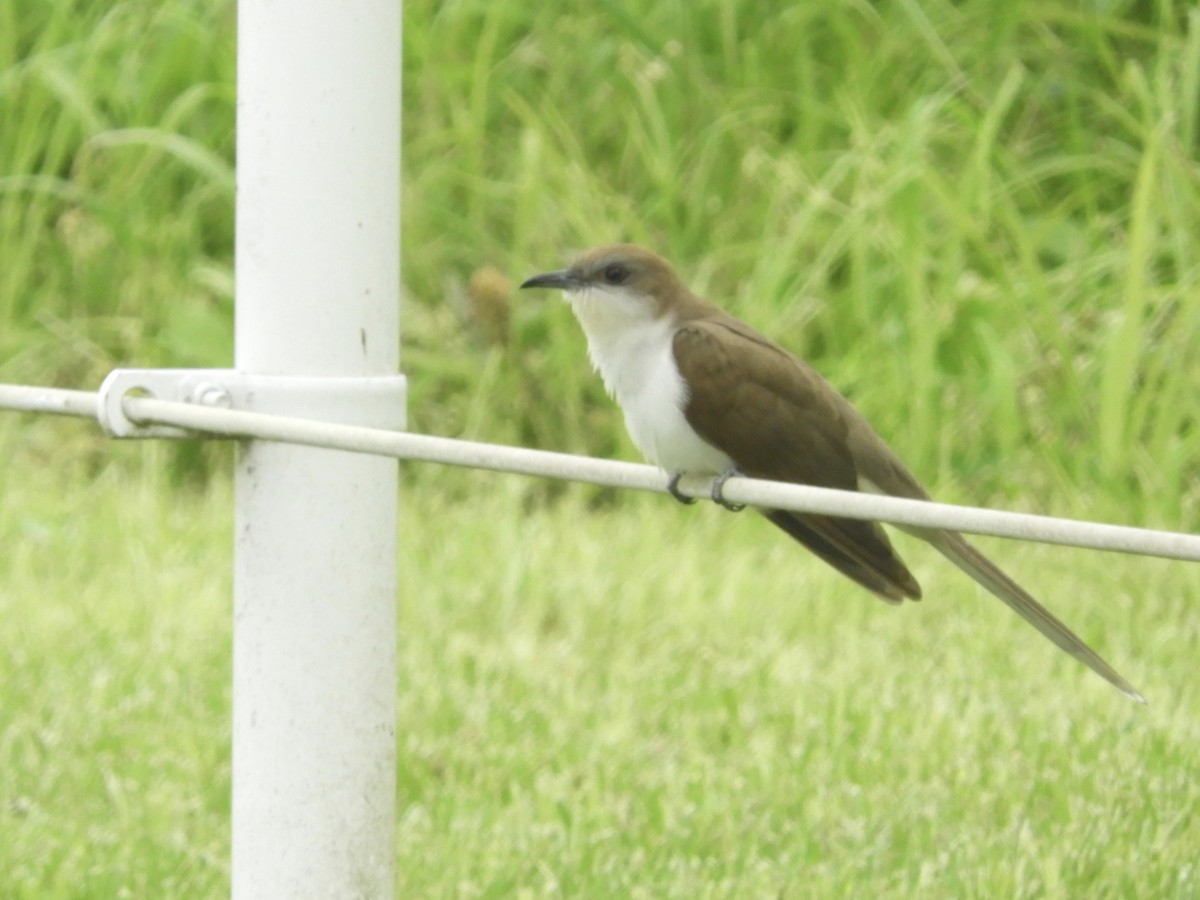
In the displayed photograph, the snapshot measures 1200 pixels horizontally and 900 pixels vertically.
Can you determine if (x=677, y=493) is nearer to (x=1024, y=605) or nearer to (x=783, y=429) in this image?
(x=783, y=429)

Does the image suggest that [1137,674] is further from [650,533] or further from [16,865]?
[16,865]

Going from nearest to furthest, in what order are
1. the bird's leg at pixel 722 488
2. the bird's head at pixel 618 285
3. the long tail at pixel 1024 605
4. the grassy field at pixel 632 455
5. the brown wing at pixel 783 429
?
the long tail at pixel 1024 605
the bird's leg at pixel 722 488
the brown wing at pixel 783 429
the bird's head at pixel 618 285
the grassy field at pixel 632 455

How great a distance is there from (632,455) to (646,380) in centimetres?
304

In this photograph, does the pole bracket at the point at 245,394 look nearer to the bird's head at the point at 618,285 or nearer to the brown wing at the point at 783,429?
the brown wing at the point at 783,429

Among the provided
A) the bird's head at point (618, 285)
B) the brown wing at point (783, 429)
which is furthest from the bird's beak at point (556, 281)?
the brown wing at point (783, 429)

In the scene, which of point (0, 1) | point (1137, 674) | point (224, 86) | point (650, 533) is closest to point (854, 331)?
point (650, 533)

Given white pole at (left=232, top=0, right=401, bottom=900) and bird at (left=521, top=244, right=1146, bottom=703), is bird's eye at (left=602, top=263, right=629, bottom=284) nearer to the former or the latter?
bird at (left=521, top=244, right=1146, bottom=703)

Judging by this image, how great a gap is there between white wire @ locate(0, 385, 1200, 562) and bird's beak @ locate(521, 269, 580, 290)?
0.68 m

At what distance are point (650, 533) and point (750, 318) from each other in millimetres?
956

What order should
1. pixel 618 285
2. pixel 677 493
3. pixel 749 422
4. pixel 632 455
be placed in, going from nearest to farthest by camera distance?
pixel 677 493 → pixel 749 422 → pixel 618 285 → pixel 632 455

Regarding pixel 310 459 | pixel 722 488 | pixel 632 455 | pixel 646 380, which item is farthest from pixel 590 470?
pixel 632 455

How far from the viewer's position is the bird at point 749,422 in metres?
3.18

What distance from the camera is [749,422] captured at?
321 centimetres

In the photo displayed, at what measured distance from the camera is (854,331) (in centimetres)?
657
